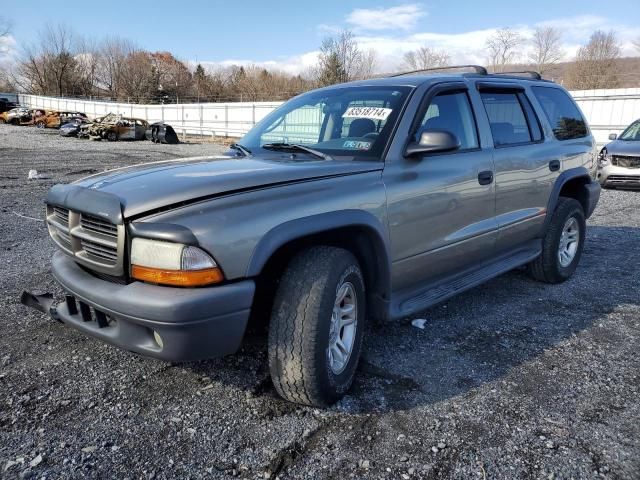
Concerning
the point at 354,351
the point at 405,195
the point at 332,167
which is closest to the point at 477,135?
the point at 405,195

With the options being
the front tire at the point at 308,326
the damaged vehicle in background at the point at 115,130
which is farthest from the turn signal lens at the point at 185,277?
the damaged vehicle in background at the point at 115,130

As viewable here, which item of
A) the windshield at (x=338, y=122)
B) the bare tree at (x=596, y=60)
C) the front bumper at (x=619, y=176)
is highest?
the bare tree at (x=596, y=60)

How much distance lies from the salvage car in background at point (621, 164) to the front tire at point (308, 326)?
10.4 metres

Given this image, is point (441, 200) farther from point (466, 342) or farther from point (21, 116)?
point (21, 116)

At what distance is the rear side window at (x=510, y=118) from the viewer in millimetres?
3939

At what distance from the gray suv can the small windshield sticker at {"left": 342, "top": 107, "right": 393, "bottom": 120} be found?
0.05ft

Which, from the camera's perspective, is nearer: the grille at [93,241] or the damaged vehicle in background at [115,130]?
the grille at [93,241]

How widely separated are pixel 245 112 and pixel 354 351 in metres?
28.1

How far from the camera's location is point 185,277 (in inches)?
89.4

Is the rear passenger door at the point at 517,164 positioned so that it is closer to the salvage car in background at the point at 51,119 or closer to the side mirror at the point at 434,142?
the side mirror at the point at 434,142

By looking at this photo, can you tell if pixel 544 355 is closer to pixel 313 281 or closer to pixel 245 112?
pixel 313 281

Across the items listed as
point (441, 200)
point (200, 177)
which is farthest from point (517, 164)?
point (200, 177)

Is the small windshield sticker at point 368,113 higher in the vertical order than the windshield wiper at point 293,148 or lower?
higher

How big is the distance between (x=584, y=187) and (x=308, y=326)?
3.96 m
